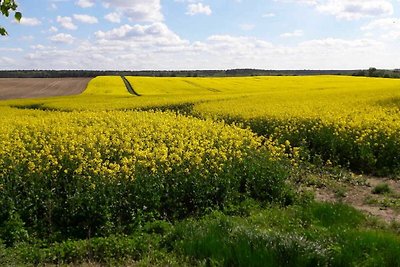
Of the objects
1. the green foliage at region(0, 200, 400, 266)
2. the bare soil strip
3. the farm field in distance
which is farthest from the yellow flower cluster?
the bare soil strip

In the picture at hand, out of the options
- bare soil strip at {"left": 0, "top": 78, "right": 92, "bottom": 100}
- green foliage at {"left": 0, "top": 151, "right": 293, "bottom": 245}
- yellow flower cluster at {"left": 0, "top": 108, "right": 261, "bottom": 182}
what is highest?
yellow flower cluster at {"left": 0, "top": 108, "right": 261, "bottom": 182}

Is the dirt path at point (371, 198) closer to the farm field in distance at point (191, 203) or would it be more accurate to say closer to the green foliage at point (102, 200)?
the farm field in distance at point (191, 203)

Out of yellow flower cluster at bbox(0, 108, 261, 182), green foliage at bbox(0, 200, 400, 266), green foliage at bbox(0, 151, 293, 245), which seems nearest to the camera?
green foliage at bbox(0, 200, 400, 266)

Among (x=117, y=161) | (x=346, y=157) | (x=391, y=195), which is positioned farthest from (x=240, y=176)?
(x=346, y=157)

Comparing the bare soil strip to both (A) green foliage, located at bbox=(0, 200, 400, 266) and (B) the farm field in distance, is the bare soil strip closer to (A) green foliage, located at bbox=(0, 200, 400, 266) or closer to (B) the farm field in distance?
(B) the farm field in distance

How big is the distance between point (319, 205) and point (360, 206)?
4.62 ft

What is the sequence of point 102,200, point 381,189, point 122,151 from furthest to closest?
point 381,189
point 122,151
point 102,200

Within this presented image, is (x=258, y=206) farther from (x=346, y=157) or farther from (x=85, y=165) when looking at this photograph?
(x=346, y=157)

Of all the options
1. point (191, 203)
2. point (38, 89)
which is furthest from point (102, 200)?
point (38, 89)

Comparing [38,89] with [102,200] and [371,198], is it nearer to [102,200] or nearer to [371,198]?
[371,198]

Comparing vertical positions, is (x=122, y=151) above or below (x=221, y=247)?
above

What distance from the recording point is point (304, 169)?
12617 mm

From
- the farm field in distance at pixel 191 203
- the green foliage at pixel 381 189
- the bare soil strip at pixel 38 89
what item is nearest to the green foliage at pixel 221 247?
the farm field in distance at pixel 191 203

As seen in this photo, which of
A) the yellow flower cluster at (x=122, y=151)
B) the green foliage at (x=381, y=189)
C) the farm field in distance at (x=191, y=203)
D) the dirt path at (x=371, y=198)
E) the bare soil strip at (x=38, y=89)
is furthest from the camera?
the bare soil strip at (x=38, y=89)
